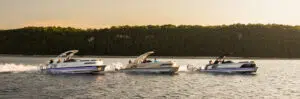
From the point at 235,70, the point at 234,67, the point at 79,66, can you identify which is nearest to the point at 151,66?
the point at 79,66

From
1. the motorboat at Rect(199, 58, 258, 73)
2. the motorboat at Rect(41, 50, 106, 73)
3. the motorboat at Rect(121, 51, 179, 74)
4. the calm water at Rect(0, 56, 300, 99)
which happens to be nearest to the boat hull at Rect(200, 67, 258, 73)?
the motorboat at Rect(199, 58, 258, 73)

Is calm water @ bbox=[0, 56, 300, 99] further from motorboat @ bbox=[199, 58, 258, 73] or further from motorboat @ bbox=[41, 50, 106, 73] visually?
motorboat @ bbox=[199, 58, 258, 73]

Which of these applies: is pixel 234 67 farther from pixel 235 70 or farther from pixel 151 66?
pixel 151 66

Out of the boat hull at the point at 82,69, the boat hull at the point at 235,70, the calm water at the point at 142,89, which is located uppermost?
the boat hull at the point at 82,69

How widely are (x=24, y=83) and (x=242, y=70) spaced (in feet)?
102

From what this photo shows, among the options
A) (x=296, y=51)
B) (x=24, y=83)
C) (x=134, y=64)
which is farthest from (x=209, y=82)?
(x=296, y=51)

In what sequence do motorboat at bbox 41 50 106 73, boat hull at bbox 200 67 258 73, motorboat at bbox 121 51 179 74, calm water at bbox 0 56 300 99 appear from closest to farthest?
calm water at bbox 0 56 300 99 → motorboat at bbox 41 50 106 73 → motorboat at bbox 121 51 179 74 → boat hull at bbox 200 67 258 73

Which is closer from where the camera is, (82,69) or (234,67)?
(82,69)

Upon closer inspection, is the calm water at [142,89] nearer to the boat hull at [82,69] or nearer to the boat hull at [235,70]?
the boat hull at [82,69]

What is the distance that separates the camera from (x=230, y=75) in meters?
72.2

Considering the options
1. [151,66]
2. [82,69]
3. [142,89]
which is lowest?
[142,89]

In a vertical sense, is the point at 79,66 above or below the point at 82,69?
above

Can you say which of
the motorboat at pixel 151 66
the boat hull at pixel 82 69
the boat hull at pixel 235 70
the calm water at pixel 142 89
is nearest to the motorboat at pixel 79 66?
the boat hull at pixel 82 69

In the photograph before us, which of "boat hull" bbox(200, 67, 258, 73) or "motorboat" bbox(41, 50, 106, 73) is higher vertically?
"motorboat" bbox(41, 50, 106, 73)
